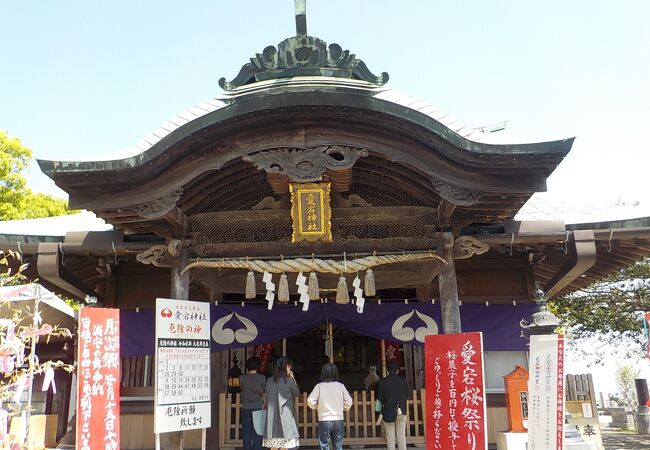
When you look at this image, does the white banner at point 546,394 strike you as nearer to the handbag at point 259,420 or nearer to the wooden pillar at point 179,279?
the handbag at point 259,420

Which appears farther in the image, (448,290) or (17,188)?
(17,188)

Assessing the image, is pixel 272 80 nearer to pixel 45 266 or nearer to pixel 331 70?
pixel 331 70

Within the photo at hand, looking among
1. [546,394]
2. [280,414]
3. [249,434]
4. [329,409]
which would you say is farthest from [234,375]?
[546,394]

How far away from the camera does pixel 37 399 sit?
10.4m

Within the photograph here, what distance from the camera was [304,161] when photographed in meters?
6.82

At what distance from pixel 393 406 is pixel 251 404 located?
210cm

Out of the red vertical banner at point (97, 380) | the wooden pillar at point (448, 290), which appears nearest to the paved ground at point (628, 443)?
the wooden pillar at point (448, 290)

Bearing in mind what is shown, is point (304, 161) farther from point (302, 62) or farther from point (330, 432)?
point (330, 432)

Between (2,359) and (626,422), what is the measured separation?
79.6 ft

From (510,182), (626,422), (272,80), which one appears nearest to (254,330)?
(272,80)

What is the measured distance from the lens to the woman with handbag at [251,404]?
8031mm

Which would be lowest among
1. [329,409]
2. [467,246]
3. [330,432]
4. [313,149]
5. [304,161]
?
[330,432]

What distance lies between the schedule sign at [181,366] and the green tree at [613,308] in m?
12.9

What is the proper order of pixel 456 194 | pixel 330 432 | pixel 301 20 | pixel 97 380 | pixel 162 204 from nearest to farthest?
pixel 97 380 → pixel 456 194 → pixel 162 204 → pixel 330 432 → pixel 301 20
